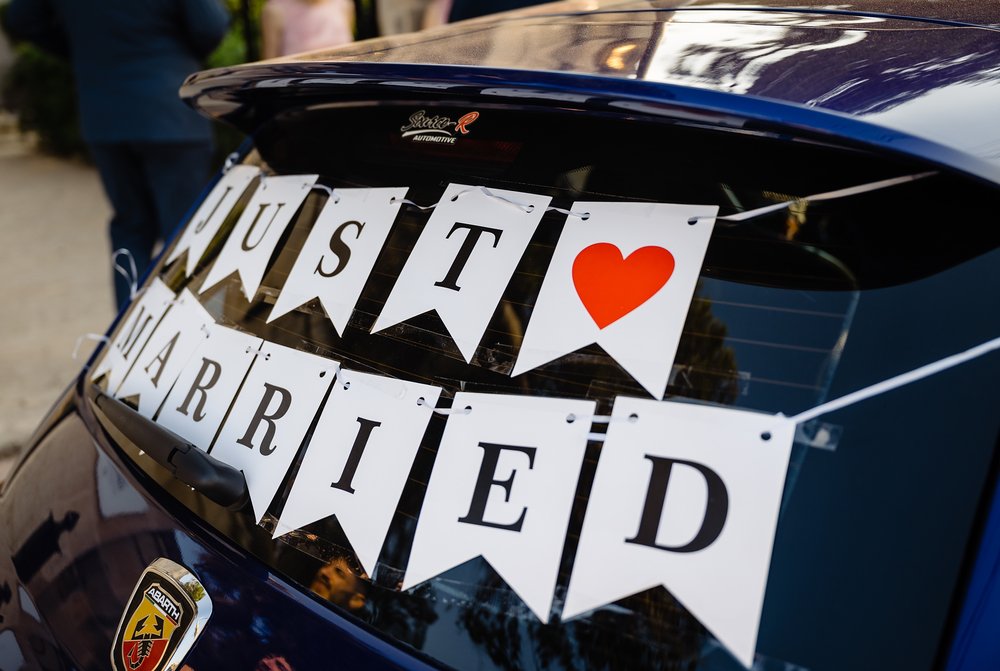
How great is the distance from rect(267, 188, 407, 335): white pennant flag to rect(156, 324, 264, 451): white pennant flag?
8 cm

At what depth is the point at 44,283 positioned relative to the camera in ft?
21.5

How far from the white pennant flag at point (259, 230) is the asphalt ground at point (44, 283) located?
1.90 m

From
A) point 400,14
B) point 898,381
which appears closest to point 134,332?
point 898,381

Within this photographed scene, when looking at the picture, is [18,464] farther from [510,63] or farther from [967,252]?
[967,252]

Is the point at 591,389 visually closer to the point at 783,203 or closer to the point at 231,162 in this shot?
the point at 783,203

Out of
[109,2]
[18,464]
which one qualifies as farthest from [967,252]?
[109,2]

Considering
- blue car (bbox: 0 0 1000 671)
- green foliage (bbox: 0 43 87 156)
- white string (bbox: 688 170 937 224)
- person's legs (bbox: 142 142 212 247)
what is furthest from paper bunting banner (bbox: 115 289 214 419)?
green foliage (bbox: 0 43 87 156)

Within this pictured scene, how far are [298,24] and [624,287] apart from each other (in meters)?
4.54

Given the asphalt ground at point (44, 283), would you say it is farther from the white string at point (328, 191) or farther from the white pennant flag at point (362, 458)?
the white pennant flag at point (362, 458)

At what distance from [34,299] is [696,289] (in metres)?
6.15

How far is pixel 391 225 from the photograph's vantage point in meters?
1.31

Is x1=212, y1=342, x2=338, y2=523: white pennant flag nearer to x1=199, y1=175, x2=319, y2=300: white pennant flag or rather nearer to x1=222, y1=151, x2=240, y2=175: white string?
x1=199, y1=175, x2=319, y2=300: white pennant flag

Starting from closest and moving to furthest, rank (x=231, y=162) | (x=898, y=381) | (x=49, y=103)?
(x=898, y=381) → (x=231, y=162) → (x=49, y=103)

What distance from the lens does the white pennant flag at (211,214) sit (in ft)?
5.46
